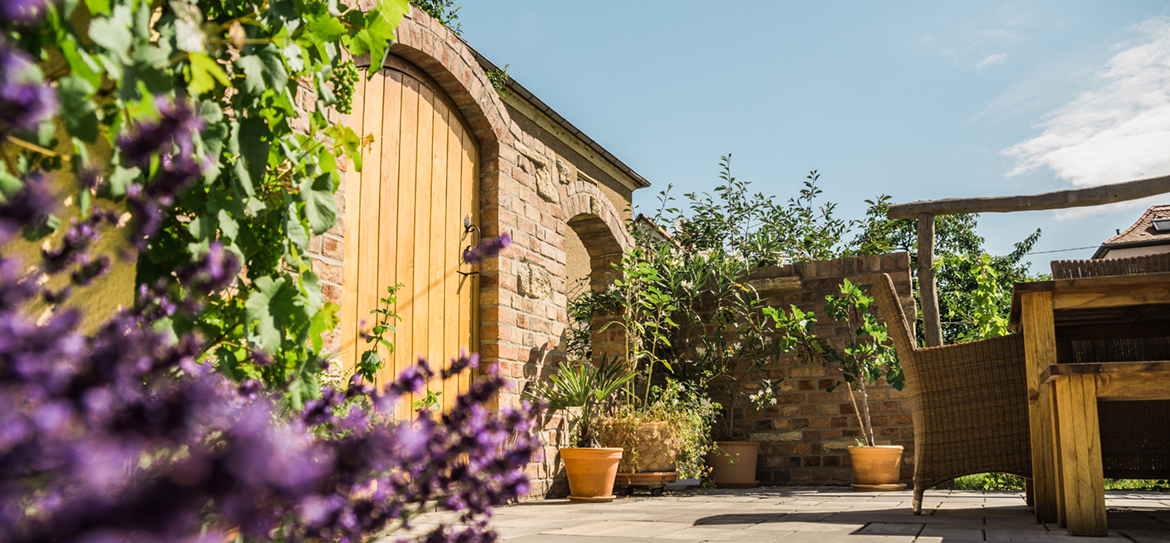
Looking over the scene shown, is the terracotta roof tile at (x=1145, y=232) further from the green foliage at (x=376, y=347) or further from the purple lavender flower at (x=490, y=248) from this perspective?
the purple lavender flower at (x=490, y=248)

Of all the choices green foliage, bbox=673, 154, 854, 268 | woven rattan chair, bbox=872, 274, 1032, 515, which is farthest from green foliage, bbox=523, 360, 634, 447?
green foliage, bbox=673, 154, 854, 268

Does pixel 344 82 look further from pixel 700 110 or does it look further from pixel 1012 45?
pixel 1012 45

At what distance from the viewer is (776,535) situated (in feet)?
7.99

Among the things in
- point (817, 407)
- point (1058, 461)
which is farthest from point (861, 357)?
point (1058, 461)

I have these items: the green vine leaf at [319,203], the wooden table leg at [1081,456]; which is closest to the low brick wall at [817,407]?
the wooden table leg at [1081,456]

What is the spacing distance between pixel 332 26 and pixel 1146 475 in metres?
3.34

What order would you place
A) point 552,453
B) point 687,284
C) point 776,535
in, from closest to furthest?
point 776,535
point 552,453
point 687,284

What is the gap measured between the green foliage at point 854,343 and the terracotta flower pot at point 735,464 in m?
0.79

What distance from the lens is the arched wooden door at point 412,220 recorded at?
11.1 feet

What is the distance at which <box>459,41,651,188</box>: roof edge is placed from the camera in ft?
27.1

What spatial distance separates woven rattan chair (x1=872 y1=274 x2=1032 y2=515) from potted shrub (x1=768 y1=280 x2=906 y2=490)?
2074 millimetres

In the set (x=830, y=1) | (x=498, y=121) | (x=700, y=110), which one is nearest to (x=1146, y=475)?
(x=498, y=121)

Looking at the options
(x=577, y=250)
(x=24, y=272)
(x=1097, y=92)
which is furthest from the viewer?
(x=1097, y=92)

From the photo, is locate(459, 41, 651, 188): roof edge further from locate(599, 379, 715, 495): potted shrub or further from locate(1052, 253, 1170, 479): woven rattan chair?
locate(1052, 253, 1170, 479): woven rattan chair
